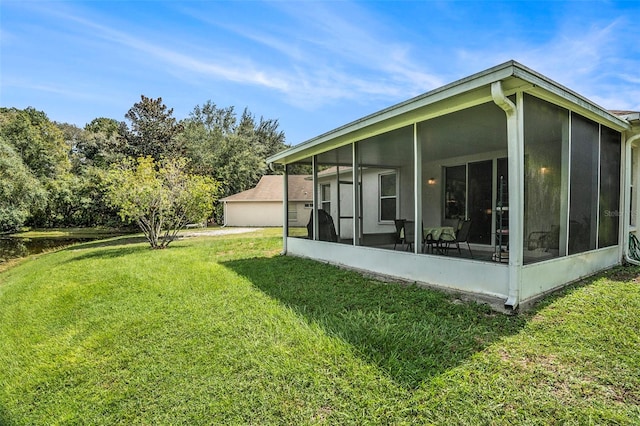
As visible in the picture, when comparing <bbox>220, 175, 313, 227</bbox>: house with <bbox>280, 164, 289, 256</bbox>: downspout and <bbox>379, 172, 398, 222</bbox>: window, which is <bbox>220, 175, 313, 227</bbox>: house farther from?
<bbox>280, 164, 289, 256</bbox>: downspout

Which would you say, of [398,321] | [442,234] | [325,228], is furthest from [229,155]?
[398,321]

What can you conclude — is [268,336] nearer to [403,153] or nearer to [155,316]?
[155,316]

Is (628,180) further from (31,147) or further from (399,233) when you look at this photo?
(31,147)

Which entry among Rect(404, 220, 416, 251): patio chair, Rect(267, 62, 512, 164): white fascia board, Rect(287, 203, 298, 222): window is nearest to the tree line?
Rect(287, 203, 298, 222): window

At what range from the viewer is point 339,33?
1060cm

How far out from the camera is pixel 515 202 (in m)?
3.82

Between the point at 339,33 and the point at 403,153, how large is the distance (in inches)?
209

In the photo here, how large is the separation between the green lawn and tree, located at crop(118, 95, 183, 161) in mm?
18787

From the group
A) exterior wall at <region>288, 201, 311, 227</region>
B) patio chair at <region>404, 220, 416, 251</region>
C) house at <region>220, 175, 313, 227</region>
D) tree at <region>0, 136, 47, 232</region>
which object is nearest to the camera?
patio chair at <region>404, 220, 416, 251</region>

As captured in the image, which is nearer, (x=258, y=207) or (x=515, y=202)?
(x=515, y=202)

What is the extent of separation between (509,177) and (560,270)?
5.69ft

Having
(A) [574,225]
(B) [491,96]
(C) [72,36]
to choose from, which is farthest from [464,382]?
(C) [72,36]

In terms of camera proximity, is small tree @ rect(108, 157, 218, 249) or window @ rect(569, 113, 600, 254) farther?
small tree @ rect(108, 157, 218, 249)

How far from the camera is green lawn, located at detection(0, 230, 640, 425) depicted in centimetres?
250
